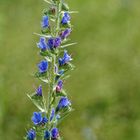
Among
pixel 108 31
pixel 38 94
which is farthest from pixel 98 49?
pixel 38 94

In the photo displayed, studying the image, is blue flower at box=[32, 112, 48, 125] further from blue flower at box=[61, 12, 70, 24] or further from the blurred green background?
the blurred green background

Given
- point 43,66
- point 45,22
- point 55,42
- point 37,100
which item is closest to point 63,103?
point 37,100

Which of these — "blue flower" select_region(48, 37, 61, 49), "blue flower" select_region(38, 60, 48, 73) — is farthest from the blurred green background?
"blue flower" select_region(48, 37, 61, 49)

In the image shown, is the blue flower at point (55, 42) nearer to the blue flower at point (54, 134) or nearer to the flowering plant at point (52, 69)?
the flowering plant at point (52, 69)

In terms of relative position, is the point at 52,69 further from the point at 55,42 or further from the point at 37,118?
the point at 37,118

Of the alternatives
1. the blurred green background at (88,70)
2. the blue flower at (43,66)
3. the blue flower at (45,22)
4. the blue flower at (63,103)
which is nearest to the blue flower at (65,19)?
the blue flower at (45,22)
